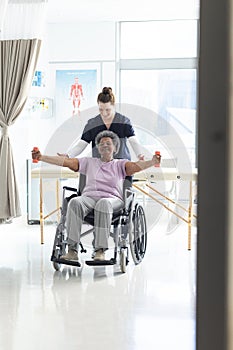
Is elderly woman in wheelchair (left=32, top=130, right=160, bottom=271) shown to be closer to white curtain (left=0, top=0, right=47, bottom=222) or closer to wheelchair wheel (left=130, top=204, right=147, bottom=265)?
wheelchair wheel (left=130, top=204, right=147, bottom=265)

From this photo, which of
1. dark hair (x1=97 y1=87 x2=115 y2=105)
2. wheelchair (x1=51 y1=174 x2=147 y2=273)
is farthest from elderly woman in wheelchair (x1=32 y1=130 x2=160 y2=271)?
dark hair (x1=97 y1=87 x2=115 y2=105)

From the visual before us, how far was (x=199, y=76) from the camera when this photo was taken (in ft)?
1.21

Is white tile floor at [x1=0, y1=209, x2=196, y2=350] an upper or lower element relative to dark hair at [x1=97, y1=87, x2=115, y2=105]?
lower

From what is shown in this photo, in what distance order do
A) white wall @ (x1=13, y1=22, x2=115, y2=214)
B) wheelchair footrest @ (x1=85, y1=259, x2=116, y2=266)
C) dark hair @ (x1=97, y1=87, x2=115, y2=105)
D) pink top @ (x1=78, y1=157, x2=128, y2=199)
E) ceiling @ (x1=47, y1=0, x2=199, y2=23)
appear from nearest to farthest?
wheelchair footrest @ (x1=85, y1=259, x2=116, y2=266), pink top @ (x1=78, y1=157, x2=128, y2=199), dark hair @ (x1=97, y1=87, x2=115, y2=105), ceiling @ (x1=47, y1=0, x2=199, y2=23), white wall @ (x1=13, y1=22, x2=115, y2=214)

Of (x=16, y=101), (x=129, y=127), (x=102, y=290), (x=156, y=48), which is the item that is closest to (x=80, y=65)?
(x=156, y=48)

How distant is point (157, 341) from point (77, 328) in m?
0.39

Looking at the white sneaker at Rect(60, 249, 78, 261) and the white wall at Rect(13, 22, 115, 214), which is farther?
the white wall at Rect(13, 22, 115, 214)

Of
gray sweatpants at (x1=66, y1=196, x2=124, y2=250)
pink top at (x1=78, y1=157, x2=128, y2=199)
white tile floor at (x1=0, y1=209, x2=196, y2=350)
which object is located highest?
pink top at (x1=78, y1=157, x2=128, y2=199)

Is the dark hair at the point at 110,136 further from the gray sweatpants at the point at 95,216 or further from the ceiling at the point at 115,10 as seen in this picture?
the ceiling at the point at 115,10

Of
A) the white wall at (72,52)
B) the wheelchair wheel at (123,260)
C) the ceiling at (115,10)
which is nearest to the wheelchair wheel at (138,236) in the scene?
the wheelchair wheel at (123,260)

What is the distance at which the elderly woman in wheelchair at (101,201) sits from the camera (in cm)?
338

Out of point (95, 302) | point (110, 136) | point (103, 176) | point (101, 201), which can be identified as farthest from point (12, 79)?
point (95, 302)

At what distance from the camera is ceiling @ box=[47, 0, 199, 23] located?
4.80 meters

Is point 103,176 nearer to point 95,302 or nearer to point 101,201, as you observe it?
point 101,201
